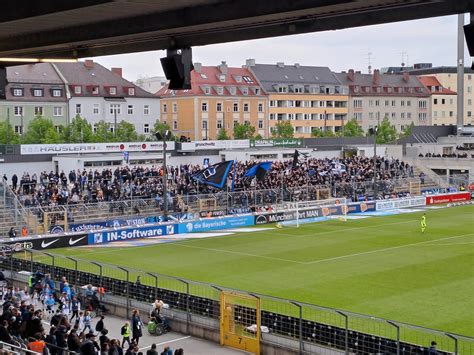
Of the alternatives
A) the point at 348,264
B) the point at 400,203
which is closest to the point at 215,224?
the point at 348,264

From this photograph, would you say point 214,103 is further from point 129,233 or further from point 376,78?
point 129,233

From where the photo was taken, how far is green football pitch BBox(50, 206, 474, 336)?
26.9 meters

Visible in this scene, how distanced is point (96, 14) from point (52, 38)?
246cm

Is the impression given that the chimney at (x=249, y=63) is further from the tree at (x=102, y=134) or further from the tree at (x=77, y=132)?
the tree at (x=77, y=132)

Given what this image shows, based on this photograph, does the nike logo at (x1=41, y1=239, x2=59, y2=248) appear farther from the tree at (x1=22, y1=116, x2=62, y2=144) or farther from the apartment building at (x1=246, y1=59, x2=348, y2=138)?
the apartment building at (x1=246, y1=59, x2=348, y2=138)

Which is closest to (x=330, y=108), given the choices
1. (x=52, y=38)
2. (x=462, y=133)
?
(x=462, y=133)

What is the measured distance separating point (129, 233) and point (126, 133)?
42.6 m

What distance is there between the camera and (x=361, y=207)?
5794 centimetres

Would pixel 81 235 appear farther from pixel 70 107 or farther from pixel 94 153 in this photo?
pixel 70 107

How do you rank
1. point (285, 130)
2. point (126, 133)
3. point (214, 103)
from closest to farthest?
point (126, 133) < point (214, 103) < point (285, 130)

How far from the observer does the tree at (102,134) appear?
7992cm

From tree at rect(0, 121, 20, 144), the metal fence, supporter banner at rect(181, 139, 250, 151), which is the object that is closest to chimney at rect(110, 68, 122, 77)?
tree at rect(0, 121, 20, 144)

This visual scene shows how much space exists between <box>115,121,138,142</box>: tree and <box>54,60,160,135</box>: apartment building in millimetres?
1663

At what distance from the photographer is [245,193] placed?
Result: 5275 cm
